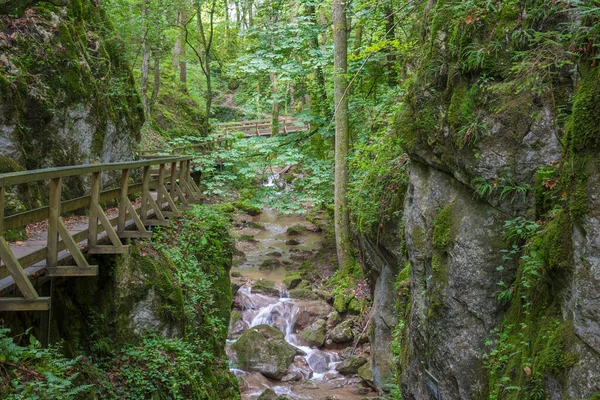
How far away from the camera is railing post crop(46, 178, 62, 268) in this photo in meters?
5.36

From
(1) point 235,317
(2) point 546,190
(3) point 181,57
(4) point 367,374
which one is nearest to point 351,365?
(4) point 367,374

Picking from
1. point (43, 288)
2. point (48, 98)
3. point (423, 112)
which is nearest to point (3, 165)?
point (48, 98)

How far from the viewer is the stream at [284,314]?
12.0m

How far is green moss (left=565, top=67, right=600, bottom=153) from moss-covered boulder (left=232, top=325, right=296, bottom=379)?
32.7 ft

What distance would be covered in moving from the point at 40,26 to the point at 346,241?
10.1 meters

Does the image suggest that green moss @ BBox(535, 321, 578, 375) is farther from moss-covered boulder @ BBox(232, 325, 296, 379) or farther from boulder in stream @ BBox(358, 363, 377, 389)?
moss-covered boulder @ BBox(232, 325, 296, 379)

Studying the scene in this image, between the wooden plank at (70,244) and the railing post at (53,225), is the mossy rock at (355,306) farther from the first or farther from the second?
the railing post at (53,225)

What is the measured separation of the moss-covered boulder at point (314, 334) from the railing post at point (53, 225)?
31.5 feet

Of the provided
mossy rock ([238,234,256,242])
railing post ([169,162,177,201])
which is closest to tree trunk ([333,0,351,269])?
railing post ([169,162,177,201])

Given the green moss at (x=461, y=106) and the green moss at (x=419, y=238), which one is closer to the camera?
the green moss at (x=461, y=106)

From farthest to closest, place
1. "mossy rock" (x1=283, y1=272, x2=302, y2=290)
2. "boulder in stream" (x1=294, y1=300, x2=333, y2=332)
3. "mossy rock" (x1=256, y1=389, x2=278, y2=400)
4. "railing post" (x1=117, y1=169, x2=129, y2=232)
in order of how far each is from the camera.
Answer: "mossy rock" (x1=283, y1=272, x2=302, y2=290) → "boulder in stream" (x1=294, y1=300, x2=333, y2=332) → "mossy rock" (x1=256, y1=389, x2=278, y2=400) → "railing post" (x1=117, y1=169, x2=129, y2=232)

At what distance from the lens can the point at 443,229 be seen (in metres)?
6.61

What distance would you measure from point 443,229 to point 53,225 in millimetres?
4608

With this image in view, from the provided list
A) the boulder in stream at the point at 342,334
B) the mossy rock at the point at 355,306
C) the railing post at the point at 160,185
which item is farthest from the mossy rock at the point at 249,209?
the railing post at the point at 160,185
